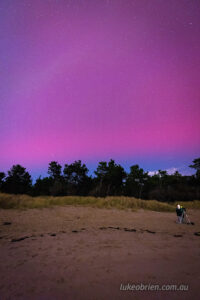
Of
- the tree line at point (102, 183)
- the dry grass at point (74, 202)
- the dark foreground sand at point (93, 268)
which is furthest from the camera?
the tree line at point (102, 183)

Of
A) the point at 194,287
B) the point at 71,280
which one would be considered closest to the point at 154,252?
the point at 194,287

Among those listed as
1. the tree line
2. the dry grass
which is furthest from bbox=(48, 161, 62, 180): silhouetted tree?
the dry grass

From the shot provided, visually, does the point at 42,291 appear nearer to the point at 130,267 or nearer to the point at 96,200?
the point at 130,267

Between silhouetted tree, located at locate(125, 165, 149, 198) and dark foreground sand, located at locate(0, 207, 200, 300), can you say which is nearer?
dark foreground sand, located at locate(0, 207, 200, 300)

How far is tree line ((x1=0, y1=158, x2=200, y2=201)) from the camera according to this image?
40.6 metres

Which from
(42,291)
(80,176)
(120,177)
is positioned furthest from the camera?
(80,176)

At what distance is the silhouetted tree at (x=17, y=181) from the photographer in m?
42.4

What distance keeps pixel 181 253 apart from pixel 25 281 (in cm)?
427

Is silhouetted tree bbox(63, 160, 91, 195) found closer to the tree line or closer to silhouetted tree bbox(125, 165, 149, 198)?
the tree line

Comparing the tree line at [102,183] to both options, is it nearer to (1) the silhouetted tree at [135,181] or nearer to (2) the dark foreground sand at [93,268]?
(1) the silhouetted tree at [135,181]

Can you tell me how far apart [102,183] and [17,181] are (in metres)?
23.4

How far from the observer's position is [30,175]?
1813 inches

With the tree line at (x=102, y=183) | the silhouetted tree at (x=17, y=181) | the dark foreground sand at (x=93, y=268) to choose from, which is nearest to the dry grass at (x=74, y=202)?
the dark foreground sand at (x=93, y=268)

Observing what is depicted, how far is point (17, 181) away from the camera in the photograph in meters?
43.1
